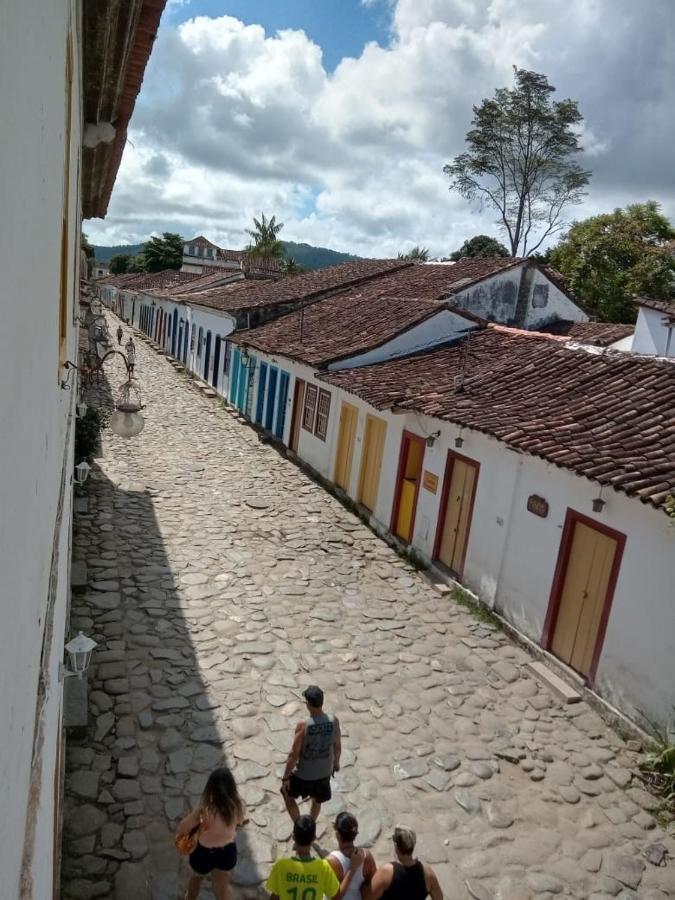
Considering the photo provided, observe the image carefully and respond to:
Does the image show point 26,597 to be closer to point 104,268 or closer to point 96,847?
point 96,847

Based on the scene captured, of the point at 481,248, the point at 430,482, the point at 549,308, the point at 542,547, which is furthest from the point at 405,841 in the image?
the point at 481,248

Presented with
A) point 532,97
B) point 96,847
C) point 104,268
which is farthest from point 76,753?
point 104,268

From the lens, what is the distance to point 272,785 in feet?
20.4

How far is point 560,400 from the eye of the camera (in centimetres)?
1013

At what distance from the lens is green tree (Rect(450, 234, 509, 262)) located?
165 ft

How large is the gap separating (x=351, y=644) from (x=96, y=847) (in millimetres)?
4043

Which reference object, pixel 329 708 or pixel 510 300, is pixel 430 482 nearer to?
pixel 329 708

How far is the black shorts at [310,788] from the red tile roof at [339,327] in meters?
10.7

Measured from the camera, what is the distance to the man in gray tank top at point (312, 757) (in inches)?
214

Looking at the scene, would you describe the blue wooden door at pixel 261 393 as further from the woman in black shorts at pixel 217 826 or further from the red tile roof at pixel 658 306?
the woman in black shorts at pixel 217 826

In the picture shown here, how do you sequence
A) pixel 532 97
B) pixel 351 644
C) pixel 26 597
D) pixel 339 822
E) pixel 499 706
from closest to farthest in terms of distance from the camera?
pixel 26 597, pixel 339 822, pixel 499 706, pixel 351 644, pixel 532 97

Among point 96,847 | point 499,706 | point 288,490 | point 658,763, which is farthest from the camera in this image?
point 288,490

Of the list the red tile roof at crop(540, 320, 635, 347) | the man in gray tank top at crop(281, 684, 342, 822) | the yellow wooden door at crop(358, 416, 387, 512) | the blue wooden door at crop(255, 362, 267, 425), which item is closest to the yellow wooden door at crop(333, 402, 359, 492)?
the yellow wooden door at crop(358, 416, 387, 512)

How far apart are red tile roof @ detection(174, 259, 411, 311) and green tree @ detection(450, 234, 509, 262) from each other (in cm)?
2172
